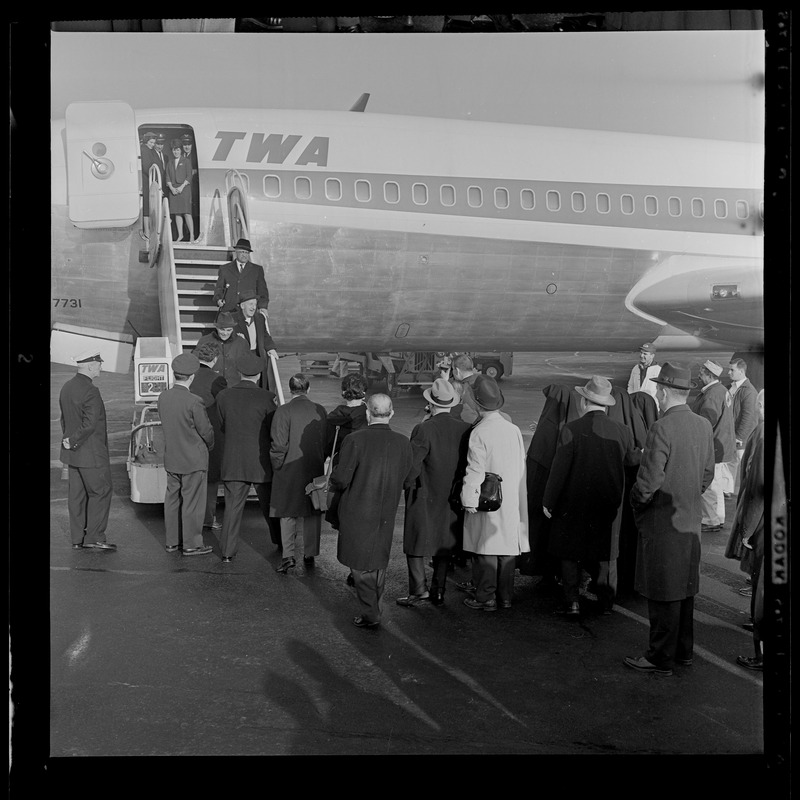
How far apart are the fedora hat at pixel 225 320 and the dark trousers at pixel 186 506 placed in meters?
1.95

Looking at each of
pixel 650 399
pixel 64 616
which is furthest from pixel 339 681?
pixel 650 399

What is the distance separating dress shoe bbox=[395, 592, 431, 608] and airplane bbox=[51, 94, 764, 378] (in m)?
4.95

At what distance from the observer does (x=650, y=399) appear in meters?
6.88

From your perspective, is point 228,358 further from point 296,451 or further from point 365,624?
point 365,624

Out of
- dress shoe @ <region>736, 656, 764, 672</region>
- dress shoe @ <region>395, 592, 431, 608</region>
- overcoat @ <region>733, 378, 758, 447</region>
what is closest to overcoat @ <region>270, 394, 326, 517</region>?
dress shoe @ <region>395, 592, 431, 608</region>

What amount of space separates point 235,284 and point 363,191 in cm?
290

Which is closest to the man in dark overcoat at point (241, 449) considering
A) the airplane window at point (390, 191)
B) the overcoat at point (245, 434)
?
the overcoat at point (245, 434)

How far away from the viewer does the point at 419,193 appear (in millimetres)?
12008

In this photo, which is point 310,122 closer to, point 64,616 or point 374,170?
point 374,170

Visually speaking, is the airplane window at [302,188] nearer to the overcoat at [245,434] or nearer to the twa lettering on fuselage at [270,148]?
the twa lettering on fuselage at [270,148]

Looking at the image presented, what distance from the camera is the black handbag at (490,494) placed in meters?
6.11

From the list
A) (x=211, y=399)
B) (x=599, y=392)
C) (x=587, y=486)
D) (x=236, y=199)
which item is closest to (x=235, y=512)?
(x=211, y=399)

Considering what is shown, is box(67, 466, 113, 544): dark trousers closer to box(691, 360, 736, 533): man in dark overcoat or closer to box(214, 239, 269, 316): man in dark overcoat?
box(214, 239, 269, 316): man in dark overcoat
